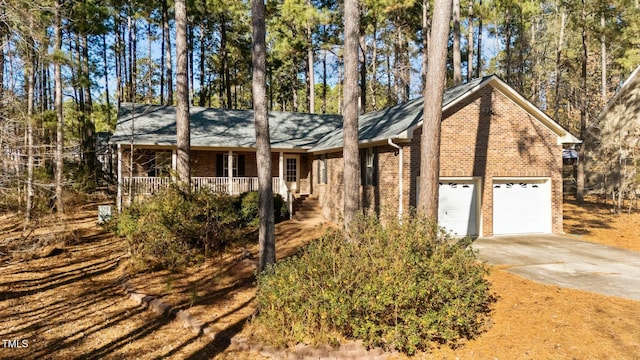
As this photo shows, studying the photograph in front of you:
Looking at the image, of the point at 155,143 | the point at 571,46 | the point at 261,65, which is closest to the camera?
the point at 261,65

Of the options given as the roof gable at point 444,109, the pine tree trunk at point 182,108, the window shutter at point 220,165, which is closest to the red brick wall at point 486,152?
the roof gable at point 444,109

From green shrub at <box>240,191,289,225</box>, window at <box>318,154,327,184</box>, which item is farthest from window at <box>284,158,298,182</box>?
green shrub at <box>240,191,289,225</box>

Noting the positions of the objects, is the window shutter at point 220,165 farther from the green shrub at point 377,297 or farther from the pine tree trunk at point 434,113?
the green shrub at point 377,297

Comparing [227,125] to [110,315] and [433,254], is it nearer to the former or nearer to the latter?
[110,315]

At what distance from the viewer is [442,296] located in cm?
628

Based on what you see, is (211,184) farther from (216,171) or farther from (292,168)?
(292,168)

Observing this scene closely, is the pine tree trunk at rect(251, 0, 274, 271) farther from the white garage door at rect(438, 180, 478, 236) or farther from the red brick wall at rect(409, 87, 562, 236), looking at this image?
the white garage door at rect(438, 180, 478, 236)

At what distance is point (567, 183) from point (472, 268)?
1036 inches

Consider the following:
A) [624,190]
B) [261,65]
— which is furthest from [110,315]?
[624,190]

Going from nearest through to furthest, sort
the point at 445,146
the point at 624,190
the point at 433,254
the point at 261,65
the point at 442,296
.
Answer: the point at 442,296
the point at 433,254
the point at 261,65
the point at 445,146
the point at 624,190

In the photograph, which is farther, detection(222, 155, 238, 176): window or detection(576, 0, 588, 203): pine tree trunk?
detection(576, 0, 588, 203): pine tree trunk

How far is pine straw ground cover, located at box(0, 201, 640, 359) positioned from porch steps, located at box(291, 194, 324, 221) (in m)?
5.36

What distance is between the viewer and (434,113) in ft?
30.7

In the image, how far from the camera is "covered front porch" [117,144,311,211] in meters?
17.0
